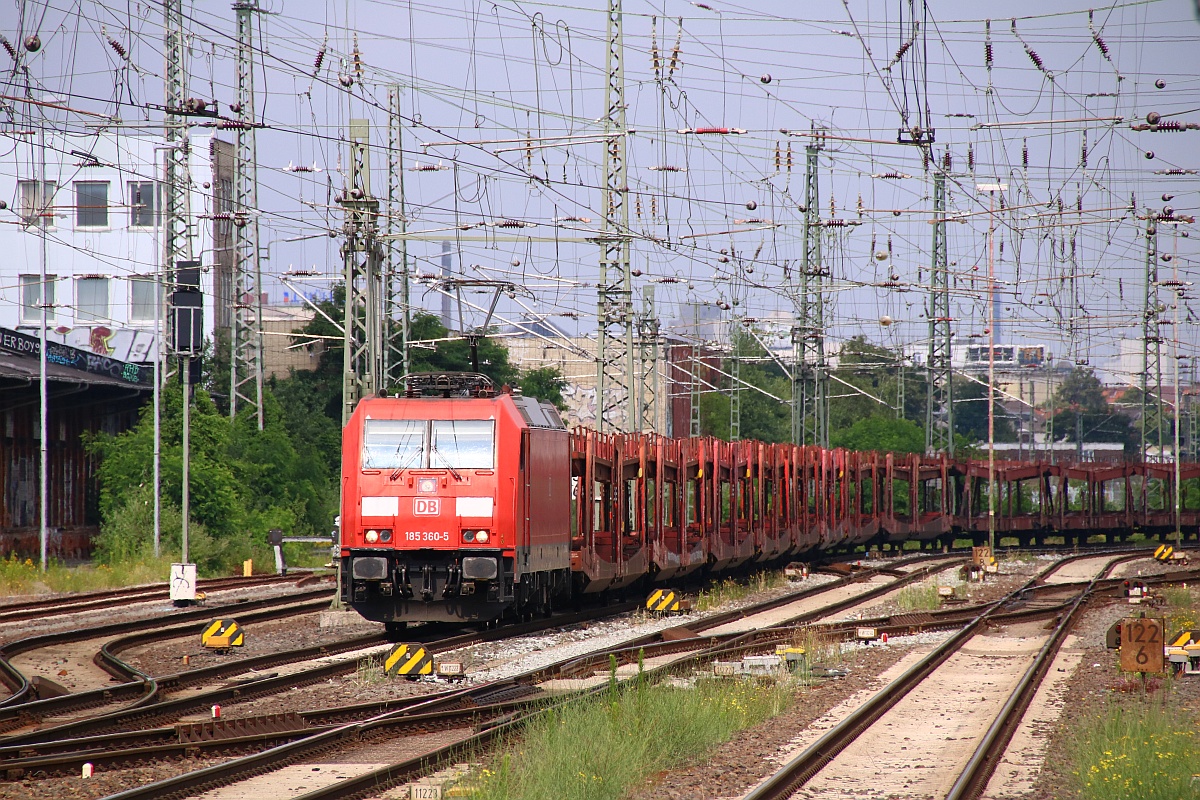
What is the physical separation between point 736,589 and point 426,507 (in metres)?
12.6

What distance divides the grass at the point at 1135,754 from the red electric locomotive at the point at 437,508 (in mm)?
8886

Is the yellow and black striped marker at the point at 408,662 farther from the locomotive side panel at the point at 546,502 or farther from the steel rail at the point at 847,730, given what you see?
the steel rail at the point at 847,730

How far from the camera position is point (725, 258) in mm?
38250

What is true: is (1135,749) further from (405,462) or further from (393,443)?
(393,443)

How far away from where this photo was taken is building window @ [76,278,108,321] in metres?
61.0

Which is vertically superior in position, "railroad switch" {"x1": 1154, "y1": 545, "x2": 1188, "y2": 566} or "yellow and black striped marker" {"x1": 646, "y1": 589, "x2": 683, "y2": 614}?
A: "yellow and black striped marker" {"x1": 646, "y1": 589, "x2": 683, "y2": 614}

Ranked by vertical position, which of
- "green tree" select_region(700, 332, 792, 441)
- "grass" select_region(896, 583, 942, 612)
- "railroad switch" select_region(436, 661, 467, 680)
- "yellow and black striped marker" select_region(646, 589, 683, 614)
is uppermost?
"green tree" select_region(700, 332, 792, 441)

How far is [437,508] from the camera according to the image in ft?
63.7

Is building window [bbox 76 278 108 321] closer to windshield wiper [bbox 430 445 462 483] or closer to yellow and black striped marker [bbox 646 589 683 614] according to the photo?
yellow and black striped marker [bbox 646 589 683 614]

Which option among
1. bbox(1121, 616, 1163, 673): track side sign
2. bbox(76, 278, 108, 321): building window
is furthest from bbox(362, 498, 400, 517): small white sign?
bbox(76, 278, 108, 321): building window

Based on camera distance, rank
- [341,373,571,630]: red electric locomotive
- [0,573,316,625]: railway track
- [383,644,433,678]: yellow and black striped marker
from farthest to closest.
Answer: [0,573,316,625]: railway track, [341,373,571,630]: red electric locomotive, [383,644,433,678]: yellow and black striped marker

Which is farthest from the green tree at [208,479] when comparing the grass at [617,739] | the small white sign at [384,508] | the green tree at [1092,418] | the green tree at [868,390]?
the green tree at [1092,418]

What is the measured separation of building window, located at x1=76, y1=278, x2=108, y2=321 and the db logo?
1813 inches

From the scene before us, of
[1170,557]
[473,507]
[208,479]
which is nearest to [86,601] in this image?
[208,479]
